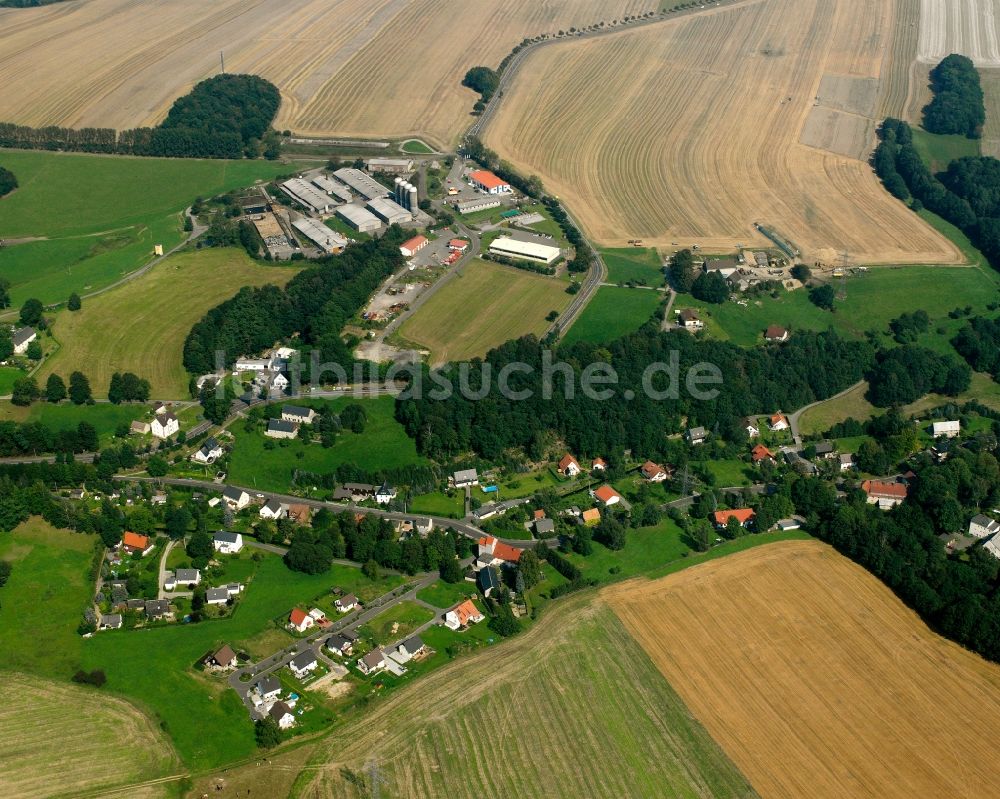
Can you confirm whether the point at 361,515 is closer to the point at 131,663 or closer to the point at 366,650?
the point at 366,650

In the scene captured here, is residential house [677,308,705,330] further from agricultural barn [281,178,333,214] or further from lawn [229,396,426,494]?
agricultural barn [281,178,333,214]

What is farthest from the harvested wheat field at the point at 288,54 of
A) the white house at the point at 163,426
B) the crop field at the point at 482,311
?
the white house at the point at 163,426

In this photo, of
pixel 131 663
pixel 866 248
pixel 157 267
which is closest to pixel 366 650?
pixel 131 663

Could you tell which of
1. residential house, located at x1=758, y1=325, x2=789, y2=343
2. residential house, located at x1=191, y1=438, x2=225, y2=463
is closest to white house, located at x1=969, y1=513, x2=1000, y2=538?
residential house, located at x1=758, y1=325, x2=789, y2=343

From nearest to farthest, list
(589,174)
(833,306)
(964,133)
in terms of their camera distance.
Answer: (833,306) → (589,174) → (964,133)

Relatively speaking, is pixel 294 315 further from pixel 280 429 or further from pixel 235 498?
pixel 235 498

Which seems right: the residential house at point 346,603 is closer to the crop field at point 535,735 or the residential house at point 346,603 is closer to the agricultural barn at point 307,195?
the crop field at point 535,735

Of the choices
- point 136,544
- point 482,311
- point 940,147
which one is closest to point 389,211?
point 482,311
